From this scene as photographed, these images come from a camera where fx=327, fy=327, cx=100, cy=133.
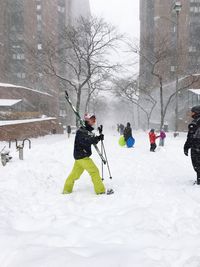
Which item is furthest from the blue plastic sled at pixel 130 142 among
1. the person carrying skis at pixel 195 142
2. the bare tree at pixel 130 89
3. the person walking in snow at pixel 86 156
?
the bare tree at pixel 130 89

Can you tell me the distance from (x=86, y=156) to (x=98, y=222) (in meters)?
2.15

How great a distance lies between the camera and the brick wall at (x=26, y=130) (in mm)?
25750

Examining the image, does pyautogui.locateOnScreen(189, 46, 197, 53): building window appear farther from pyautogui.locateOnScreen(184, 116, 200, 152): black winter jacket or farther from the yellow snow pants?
the yellow snow pants

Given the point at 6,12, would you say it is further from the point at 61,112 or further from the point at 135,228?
the point at 135,228

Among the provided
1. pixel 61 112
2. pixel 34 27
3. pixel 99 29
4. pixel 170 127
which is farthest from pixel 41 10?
pixel 99 29

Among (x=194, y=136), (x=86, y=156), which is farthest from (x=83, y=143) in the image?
(x=194, y=136)

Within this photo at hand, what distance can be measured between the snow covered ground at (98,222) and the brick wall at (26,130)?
678 inches

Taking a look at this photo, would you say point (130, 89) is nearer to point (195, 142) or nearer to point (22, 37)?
point (22, 37)

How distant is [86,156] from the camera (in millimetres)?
7164

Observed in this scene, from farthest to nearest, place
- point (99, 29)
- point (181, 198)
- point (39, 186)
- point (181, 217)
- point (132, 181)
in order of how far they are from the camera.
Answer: point (99, 29), point (132, 181), point (39, 186), point (181, 198), point (181, 217)

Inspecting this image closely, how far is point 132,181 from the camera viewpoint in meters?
8.61

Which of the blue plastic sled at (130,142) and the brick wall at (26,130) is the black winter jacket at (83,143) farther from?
the brick wall at (26,130)

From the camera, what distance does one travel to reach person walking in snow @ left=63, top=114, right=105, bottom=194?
23.2 feet

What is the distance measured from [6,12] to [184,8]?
1400 inches
